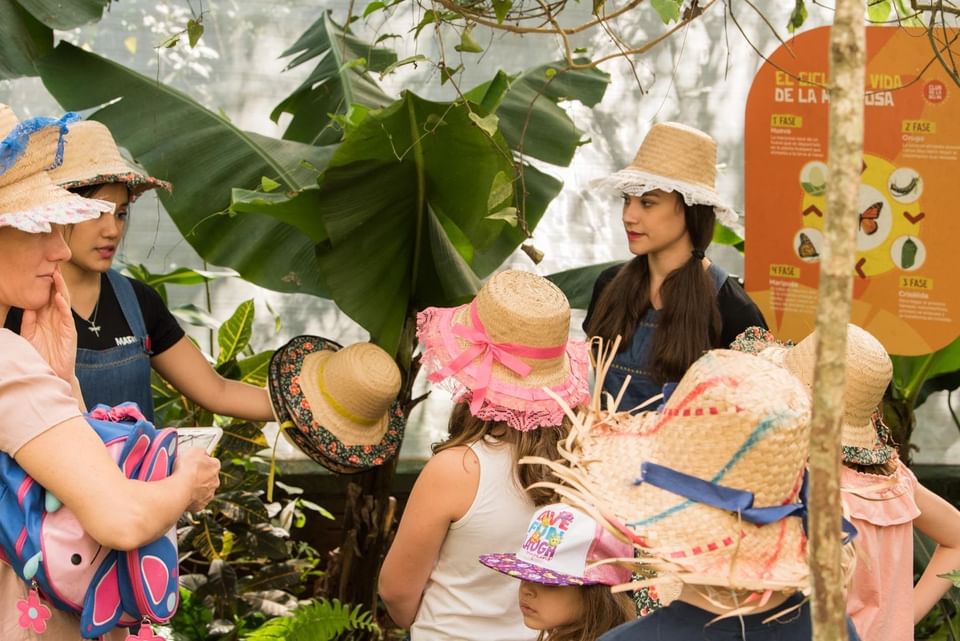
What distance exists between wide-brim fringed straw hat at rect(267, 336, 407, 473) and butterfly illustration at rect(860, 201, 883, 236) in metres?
1.93

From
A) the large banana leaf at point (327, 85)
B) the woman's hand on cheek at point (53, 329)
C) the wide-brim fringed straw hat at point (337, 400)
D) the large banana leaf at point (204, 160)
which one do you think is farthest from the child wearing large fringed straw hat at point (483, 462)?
the large banana leaf at point (327, 85)

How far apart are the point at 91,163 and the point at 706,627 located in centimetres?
215

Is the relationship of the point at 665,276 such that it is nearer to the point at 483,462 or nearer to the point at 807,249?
the point at 807,249

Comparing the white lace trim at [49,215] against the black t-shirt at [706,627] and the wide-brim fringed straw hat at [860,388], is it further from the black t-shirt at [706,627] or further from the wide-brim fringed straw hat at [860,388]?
the wide-brim fringed straw hat at [860,388]

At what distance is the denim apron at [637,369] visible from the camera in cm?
361

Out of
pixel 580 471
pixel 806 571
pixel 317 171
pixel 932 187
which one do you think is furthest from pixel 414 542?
pixel 932 187

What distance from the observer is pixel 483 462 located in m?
2.67

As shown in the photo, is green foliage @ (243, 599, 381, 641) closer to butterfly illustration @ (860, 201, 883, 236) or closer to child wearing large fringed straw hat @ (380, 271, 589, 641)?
child wearing large fringed straw hat @ (380, 271, 589, 641)

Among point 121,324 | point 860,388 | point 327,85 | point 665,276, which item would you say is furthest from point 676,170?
point 121,324

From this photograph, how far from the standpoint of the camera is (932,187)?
13.8ft

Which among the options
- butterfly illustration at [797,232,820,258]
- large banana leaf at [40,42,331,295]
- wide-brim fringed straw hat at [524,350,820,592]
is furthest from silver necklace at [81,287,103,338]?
butterfly illustration at [797,232,820,258]

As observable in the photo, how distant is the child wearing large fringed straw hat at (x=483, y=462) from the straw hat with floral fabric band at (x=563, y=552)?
227 mm

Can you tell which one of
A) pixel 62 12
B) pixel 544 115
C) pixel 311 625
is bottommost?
pixel 311 625

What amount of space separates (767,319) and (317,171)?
5.62 ft
